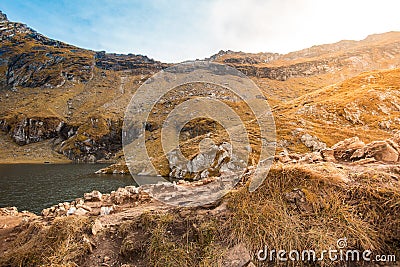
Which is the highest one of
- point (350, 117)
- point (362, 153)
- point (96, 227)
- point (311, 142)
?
point (350, 117)

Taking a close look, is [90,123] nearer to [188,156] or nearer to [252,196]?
[188,156]

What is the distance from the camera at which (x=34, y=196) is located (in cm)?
4616

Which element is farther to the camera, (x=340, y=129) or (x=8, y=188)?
(x=340, y=129)

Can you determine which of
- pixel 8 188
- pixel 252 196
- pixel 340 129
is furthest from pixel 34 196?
pixel 340 129

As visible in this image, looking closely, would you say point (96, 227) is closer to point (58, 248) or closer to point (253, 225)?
point (58, 248)

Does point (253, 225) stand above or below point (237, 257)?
above

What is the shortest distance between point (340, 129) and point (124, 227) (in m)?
81.3

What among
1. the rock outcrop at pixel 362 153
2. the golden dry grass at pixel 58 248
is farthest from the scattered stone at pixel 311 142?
the golden dry grass at pixel 58 248

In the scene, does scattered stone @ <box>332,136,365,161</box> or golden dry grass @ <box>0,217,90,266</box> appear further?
scattered stone @ <box>332,136,365,161</box>

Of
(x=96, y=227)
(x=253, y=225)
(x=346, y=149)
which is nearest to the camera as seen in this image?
(x=253, y=225)

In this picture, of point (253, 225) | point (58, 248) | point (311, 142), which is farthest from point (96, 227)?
point (311, 142)

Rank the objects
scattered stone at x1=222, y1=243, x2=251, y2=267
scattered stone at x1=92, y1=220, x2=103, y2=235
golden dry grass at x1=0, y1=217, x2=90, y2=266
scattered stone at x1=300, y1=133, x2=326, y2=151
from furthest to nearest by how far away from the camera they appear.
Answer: scattered stone at x1=300, y1=133, x2=326, y2=151 < scattered stone at x1=92, y1=220, x2=103, y2=235 < golden dry grass at x1=0, y1=217, x2=90, y2=266 < scattered stone at x1=222, y1=243, x2=251, y2=267

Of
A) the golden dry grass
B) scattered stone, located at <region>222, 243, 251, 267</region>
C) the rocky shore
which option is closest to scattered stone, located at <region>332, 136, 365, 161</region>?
the rocky shore

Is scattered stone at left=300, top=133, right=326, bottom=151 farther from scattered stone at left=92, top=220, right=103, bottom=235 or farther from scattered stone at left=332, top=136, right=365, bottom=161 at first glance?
scattered stone at left=92, top=220, right=103, bottom=235
